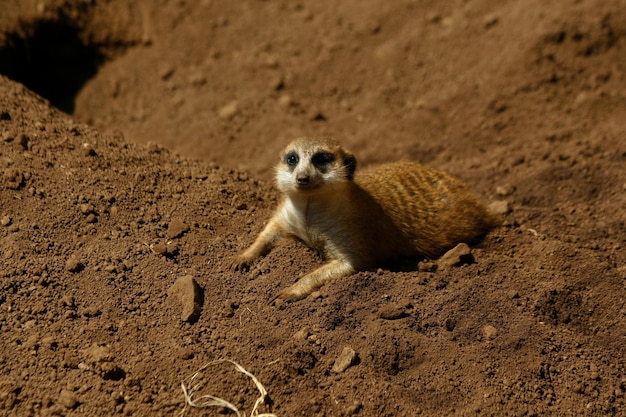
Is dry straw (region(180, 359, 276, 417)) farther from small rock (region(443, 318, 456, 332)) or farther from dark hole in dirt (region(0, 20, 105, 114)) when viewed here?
dark hole in dirt (region(0, 20, 105, 114))

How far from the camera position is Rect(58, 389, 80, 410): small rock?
274cm

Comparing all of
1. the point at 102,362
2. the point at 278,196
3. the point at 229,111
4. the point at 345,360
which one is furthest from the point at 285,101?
the point at 102,362

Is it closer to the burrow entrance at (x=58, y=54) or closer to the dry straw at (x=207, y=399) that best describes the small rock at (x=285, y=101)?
the burrow entrance at (x=58, y=54)

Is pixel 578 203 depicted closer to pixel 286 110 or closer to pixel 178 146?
pixel 286 110

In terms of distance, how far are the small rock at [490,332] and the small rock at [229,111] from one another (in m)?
3.18

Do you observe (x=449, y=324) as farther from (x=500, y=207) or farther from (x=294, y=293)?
(x=500, y=207)

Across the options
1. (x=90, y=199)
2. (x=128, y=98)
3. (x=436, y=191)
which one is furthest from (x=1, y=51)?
(x=436, y=191)

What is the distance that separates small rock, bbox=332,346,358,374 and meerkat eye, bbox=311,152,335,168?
102cm

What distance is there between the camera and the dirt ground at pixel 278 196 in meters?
2.93

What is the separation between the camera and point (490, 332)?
318 cm

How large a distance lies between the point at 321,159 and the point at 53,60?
11.3ft

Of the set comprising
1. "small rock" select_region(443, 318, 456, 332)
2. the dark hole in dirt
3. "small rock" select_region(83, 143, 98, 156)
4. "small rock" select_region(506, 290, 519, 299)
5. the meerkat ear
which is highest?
the dark hole in dirt

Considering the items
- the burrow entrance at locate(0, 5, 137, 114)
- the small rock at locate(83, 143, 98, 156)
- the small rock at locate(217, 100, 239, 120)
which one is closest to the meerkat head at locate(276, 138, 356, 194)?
the small rock at locate(83, 143, 98, 156)

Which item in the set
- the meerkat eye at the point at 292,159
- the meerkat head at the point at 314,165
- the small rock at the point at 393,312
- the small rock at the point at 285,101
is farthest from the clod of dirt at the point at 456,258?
the small rock at the point at 285,101
